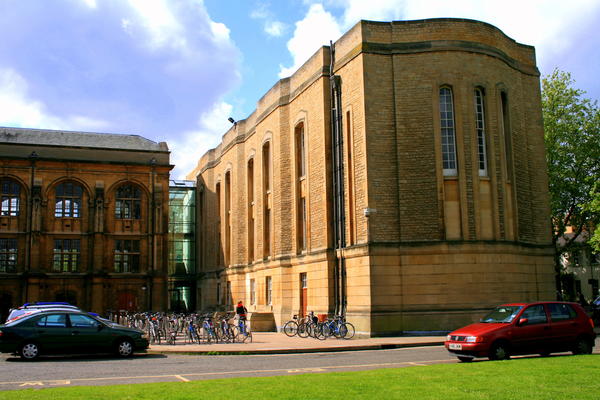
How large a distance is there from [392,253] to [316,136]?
25.5 feet

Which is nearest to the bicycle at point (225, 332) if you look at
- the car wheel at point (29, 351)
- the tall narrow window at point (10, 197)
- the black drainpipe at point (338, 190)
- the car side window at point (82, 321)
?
the black drainpipe at point (338, 190)

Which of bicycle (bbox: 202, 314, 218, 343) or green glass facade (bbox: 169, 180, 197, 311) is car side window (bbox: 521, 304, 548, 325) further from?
green glass facade (bbox: 169, 180, 197, 311)

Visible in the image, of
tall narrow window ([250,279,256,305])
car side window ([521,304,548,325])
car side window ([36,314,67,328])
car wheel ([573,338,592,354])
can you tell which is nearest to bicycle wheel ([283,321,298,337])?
tall narrow window ([250,279,256,305])

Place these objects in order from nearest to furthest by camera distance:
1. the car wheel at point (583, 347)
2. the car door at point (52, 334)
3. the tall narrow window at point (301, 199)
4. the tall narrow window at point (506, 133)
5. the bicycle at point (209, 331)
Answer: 1. the car wheel at point (583, 347)
2. the car door at point (52, 334)
3. the bicycle at point (209, 331)
4. the tall narrow window at point (506, 133)
5. the tall narrow window at point (301, 199)

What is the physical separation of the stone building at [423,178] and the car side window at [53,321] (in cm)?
1154

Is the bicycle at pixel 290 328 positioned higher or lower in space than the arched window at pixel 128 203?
lower

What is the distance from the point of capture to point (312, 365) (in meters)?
15.1

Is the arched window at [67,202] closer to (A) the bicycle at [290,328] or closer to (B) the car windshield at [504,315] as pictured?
(A) the bicycle at [290,328]

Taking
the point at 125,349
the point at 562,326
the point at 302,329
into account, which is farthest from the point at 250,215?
the point at 562,326

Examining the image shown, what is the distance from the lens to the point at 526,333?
15.2 meters

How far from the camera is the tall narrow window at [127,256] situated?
49.3 meters

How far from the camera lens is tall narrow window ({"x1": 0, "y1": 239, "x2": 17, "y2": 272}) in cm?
4653

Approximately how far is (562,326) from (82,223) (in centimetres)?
4003

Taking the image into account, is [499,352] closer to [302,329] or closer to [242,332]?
[242,332]
